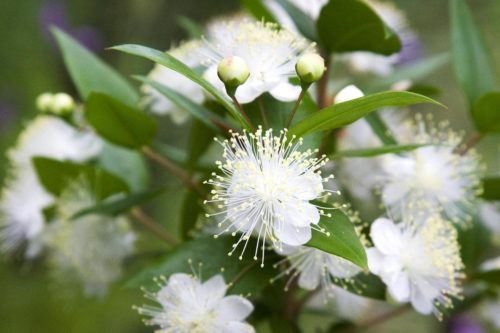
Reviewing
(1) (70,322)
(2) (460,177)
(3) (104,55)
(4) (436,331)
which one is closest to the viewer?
(2) (460,177)

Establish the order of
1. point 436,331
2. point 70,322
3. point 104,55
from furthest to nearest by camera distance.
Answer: point 104,55 → point 436,331 → point 70,322

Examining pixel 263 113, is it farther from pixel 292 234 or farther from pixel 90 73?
pixel 90 73

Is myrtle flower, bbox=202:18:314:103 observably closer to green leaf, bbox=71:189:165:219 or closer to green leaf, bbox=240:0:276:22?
green leaf, bbox=240:0:276:22

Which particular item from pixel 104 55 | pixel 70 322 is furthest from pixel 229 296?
pixel 104 55

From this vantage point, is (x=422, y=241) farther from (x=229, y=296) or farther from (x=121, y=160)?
(x=121, y=160)

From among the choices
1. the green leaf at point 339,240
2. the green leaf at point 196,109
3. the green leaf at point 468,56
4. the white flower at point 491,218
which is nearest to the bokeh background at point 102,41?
the white flower at point 491,218

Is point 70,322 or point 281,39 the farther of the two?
point 70,322

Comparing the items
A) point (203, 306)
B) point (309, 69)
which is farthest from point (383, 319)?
point (309, 69)

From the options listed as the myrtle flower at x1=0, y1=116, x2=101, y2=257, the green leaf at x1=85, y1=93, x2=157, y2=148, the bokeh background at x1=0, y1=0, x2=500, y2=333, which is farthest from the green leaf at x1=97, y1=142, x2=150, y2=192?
the bokeh background at x1=0, y1=0, x2=500, y2=333
